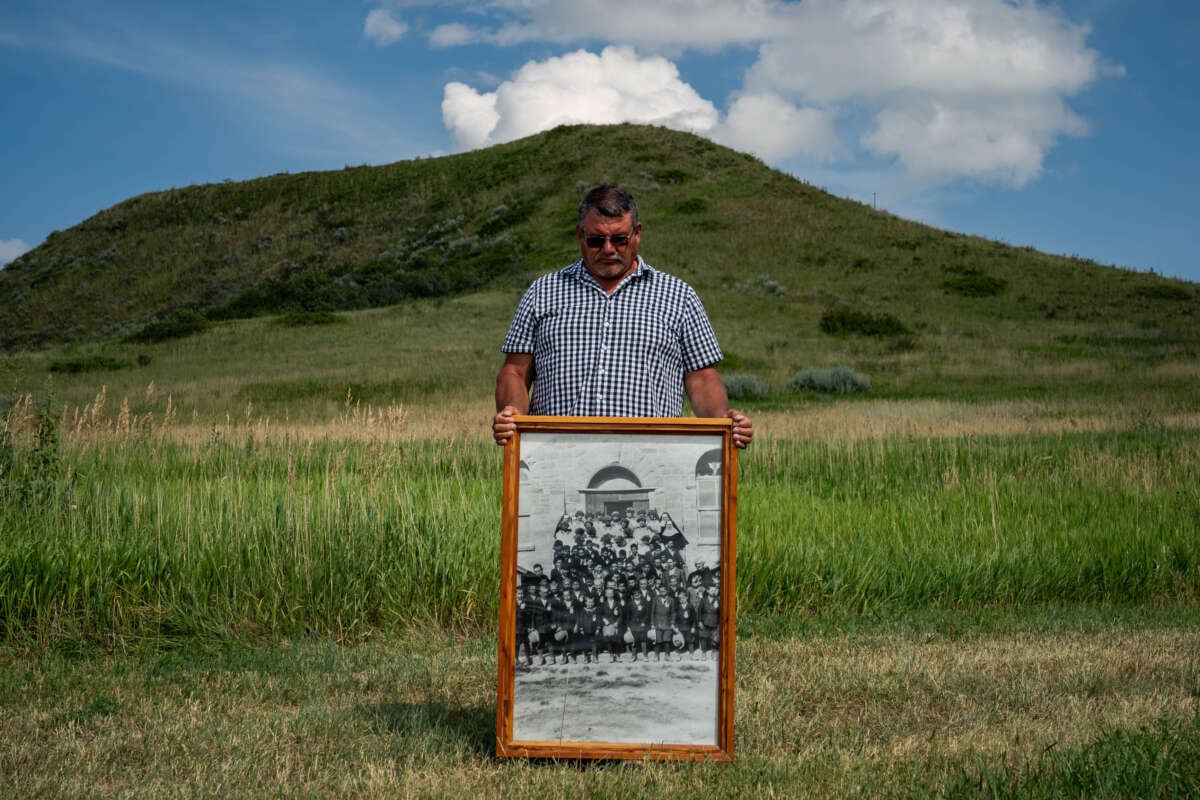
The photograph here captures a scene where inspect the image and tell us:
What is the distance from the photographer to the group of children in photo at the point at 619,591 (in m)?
4.27

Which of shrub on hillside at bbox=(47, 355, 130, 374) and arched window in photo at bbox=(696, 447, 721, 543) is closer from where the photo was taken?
arched window in photo at bbox=(696, 447, 721, 543)

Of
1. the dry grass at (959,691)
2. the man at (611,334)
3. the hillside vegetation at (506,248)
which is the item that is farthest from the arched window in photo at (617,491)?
the hillside vegetation at (506,248)

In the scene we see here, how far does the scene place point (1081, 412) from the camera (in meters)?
21.3

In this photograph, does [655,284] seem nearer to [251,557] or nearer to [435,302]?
[251,557]

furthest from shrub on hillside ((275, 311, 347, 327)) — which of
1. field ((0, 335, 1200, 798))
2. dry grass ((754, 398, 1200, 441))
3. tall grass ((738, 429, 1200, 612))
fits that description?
tall grass ((738, 429, 1200, 612))

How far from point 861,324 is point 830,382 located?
475 inches

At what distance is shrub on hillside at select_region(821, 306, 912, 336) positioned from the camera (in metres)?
39.4

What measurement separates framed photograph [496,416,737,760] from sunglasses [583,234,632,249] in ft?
3.05

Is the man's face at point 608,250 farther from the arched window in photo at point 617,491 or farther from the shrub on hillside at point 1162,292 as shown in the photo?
the shrub on hillside at point 1162,292

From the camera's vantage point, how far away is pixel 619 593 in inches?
169

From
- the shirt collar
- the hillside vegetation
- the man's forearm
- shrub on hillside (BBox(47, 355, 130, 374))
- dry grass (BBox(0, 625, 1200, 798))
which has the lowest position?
dry grass (BBox(0, 625, 1200, 798))

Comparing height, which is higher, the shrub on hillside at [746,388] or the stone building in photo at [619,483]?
the shrub on hillside at [746,388]

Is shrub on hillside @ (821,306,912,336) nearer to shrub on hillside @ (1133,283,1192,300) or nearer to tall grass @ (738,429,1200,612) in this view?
Answer: shrub on hillside @ (1133,283,1192,300)

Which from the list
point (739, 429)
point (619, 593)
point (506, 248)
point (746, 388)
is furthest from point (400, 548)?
point (506, 248)
